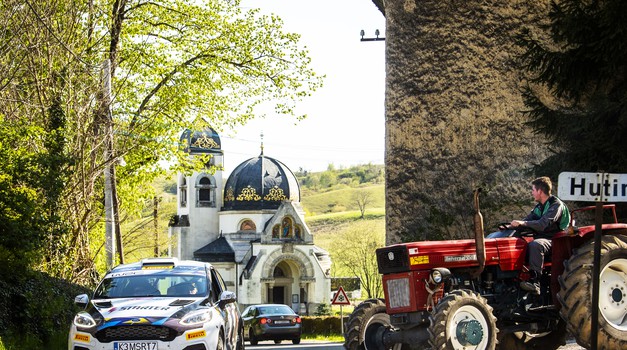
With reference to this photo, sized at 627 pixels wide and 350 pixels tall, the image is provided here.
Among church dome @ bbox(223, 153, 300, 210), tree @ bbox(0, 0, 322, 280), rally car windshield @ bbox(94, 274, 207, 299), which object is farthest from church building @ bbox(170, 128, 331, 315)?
rally car windshield @ bbox(94, 274, 207, 299)

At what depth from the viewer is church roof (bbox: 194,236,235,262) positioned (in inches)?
3794

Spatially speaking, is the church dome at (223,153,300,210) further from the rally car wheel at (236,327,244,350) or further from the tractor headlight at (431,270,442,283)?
the tractor headlight at (431,270,442,283)

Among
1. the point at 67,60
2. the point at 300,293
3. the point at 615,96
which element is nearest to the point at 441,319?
the point at 615,96

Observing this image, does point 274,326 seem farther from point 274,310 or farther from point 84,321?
point 84,321

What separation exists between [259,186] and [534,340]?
86831 millimetres

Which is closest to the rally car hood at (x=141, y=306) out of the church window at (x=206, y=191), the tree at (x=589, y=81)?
the tree at (x=589, y=81)

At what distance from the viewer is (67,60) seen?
2550cm

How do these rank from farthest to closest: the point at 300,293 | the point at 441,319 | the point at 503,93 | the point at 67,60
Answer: the point at 300,293 < the point at 67,60 < the point at 503,93 < the point at 441,319

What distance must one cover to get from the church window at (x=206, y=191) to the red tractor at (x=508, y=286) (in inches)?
3520

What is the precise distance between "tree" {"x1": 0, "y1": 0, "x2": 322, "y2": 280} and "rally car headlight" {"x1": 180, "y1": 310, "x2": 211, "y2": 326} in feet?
30.9

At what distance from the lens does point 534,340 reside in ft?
40.0

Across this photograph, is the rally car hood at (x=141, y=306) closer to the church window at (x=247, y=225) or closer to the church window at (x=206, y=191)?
the church window at (x=247, y=225)

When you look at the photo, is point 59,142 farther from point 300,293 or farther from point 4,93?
point 300,293

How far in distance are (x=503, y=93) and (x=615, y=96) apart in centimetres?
616
